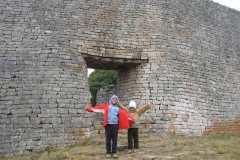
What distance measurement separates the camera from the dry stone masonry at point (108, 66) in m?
8.61

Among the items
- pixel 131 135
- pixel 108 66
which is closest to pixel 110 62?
pixel 108 66

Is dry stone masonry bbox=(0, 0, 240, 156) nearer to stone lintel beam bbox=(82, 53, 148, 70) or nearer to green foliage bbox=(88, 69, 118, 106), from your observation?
stone lintel beam bbox=(82, 53, 148, 70)

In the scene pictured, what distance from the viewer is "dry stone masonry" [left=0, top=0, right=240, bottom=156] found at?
8.61m

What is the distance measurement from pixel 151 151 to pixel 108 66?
472 centimetres

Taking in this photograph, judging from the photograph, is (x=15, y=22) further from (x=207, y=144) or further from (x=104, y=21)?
(x=207, y=144)

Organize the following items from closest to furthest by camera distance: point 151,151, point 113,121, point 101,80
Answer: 1. point 113,121
2. point 151,151
3. point 101,80

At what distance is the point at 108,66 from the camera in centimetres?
1117

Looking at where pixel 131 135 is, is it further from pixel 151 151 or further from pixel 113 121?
pixel 113 121

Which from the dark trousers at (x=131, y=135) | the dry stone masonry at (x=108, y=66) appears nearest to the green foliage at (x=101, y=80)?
the dry stone masonry at (x=108, y=66)

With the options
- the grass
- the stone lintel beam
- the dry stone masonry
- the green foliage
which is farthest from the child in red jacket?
the green foliage

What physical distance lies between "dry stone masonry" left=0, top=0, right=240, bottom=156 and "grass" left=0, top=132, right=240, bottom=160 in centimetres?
53

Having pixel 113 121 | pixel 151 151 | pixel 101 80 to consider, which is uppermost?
pixel 101 80

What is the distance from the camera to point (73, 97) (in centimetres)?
911

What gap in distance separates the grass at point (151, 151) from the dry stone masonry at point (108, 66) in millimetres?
531
